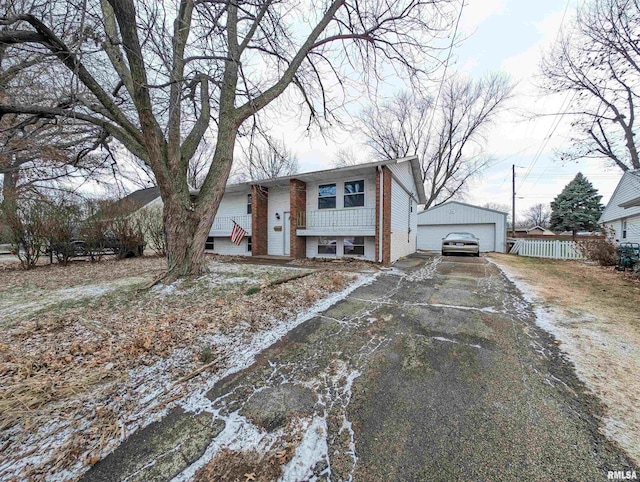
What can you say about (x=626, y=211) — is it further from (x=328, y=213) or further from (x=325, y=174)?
(x=325, y=174)

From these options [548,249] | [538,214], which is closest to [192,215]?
[548,249]

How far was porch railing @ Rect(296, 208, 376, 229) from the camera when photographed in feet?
32.9

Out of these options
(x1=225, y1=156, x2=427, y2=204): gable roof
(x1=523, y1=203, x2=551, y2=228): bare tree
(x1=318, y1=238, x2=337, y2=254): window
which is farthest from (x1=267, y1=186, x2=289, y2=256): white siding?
(x1=523, y1=203, x2=551, y2=228): bare tree

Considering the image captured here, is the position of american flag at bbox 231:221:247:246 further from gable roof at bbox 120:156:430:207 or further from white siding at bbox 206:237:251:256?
gable roof at bbox 120:156:430:207

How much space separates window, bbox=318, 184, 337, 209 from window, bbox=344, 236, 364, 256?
1.70 m

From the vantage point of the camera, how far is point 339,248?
11336 millimetres

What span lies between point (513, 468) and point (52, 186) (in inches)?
724

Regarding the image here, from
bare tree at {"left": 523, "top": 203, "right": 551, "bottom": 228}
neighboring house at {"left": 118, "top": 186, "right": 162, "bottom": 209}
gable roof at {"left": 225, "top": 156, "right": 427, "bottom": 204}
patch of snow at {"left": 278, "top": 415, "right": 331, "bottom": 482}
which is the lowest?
patch of snow at {"left": 278, "top": 415, "right": 331, "bottom": 482}

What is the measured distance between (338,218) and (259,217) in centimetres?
430

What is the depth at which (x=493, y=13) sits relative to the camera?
5574 mm

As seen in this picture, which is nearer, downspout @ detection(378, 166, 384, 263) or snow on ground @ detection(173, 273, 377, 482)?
snow on ground @ detection(173, 273, 377, 482)

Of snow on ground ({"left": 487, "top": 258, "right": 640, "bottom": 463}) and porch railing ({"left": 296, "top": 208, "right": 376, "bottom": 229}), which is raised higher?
porch railing ({"left": 296, "top": 208, "right": 376, "bottom": 229})

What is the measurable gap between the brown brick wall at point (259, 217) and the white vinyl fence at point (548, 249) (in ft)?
49.9

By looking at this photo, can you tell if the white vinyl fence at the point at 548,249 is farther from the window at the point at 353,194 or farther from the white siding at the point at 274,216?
the white siding at the point at 274,216
